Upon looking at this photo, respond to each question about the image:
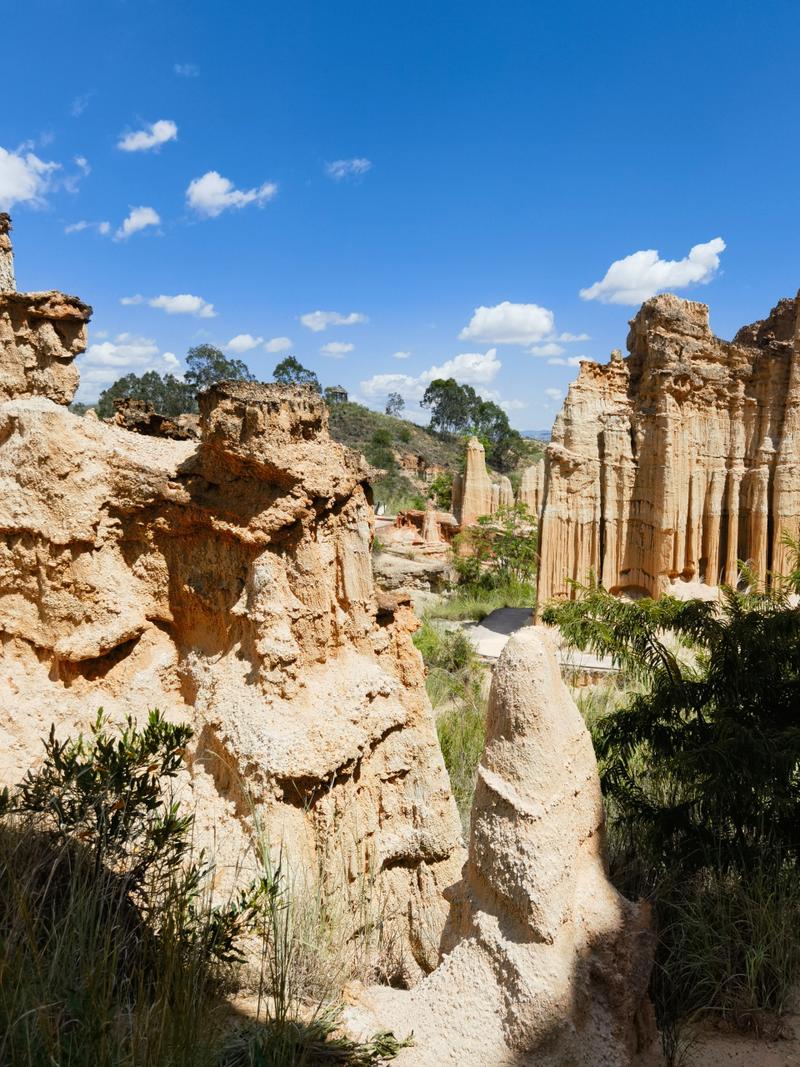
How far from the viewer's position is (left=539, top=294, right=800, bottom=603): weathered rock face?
14.0 m

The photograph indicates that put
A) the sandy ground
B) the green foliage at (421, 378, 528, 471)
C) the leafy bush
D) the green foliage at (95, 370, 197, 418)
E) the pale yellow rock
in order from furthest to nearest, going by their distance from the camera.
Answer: the green foliage at (421, 378, 528, 471), the green foliage at (95, 370, 197, 418), the pale yellow rock, the sandy ground, the leafy bush

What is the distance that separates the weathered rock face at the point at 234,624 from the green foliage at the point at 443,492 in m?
29.0

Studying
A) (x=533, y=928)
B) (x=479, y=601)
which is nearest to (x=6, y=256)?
(x=533, y=928)

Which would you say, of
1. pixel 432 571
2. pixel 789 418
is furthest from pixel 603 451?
pixel 432 571

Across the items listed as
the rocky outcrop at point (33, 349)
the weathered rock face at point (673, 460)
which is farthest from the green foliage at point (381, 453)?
the rocky outcrop at point (33, 349)

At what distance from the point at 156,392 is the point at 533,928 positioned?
148 ft

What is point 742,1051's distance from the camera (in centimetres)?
Answer: 313

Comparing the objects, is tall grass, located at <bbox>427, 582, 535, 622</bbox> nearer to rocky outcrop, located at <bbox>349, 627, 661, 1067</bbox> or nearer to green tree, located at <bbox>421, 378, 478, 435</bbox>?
rocky outcrop, located at <bbox>349, 627, 661, 1067</bbox>

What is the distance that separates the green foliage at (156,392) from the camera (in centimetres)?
4141

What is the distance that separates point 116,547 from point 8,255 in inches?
106

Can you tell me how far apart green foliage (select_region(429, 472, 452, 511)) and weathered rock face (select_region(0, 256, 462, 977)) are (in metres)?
29.0

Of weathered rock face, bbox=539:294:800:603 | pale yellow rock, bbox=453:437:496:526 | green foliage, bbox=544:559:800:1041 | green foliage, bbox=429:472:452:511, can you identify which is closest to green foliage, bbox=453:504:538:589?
pale yellow rock, bbox=453:437:496:526

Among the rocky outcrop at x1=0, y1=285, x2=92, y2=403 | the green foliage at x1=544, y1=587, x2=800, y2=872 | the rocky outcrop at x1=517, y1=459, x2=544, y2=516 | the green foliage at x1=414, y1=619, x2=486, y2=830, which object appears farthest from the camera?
the rocky outcrop at x1=517, y1=459, x2=544, y2=516

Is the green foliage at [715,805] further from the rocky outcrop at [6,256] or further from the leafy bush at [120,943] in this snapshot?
the rocky outcrop at [6,256]
